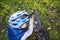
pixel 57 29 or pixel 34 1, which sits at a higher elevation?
→ pixel 34 1

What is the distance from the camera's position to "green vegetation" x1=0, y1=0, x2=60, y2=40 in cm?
496

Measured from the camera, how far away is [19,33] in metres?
3.96

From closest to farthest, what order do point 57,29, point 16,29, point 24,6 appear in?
1. point 16,29
2. point 57,29
3. point 24,6

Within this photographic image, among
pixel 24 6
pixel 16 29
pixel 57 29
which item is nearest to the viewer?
pixel 16 29

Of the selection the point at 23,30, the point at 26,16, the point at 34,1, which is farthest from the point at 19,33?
the point at 34,1

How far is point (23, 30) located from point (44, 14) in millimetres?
1274

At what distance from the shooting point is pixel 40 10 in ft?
17.0

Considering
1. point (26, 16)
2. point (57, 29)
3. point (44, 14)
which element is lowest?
point (57, 29)

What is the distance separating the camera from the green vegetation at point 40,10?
4960 millimetres

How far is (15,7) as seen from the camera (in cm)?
526

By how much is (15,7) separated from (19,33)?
1437 millimetres

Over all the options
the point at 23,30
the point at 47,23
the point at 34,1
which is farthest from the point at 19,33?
the point at 34,1

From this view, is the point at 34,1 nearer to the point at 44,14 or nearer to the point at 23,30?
the point at 44,14

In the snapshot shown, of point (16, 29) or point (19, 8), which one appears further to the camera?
point (19, 8)
